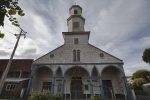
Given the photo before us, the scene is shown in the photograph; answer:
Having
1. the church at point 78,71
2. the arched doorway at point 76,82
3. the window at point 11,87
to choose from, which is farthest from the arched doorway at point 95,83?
the window at point 11,87

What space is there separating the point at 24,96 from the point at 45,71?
5.28 metres

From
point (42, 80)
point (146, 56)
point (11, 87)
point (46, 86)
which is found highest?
point (146, 56)

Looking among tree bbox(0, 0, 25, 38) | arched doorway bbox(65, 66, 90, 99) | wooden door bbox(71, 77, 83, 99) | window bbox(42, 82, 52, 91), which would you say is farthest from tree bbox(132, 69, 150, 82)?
tree bbox(0, 0, 25, 38)

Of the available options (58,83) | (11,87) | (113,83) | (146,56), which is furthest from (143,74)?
(11,87)

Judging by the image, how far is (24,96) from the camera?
14.5 m

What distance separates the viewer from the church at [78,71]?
16.1 metres

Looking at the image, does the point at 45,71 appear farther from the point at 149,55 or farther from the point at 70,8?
the point at 149,55

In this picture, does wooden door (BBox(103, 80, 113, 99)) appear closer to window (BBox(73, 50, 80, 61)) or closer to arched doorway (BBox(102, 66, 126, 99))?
arched doorway (BBox(102, 66, 126, 99))

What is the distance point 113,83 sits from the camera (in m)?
17.2

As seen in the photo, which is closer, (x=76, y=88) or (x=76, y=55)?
(x=76, y=88)

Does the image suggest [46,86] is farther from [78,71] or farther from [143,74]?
[143,74]

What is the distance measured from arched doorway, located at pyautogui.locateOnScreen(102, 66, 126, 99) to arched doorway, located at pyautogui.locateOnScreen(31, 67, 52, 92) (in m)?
10.2

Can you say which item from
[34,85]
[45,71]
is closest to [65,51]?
[45,71]

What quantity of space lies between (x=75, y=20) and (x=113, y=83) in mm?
14987
